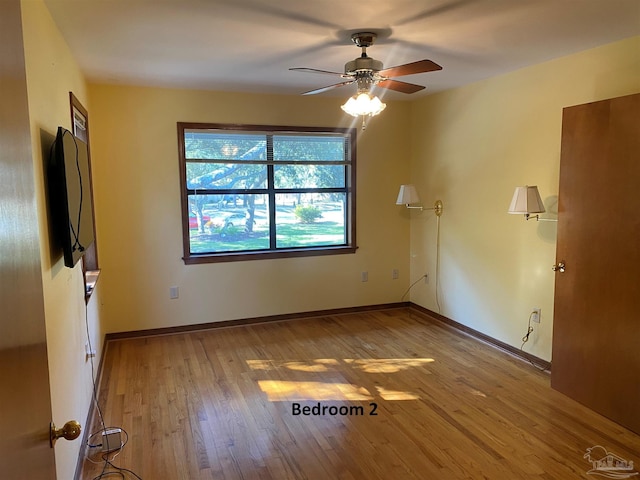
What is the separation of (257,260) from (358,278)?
3.97ft

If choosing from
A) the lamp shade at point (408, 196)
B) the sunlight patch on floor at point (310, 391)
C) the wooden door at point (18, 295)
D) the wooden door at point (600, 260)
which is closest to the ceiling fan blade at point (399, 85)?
the wooden door at point (600, 260)

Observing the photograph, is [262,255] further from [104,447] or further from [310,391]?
[104,447]

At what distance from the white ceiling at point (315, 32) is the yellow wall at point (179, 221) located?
23.1 inches

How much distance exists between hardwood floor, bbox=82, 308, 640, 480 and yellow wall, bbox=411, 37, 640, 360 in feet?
1.67

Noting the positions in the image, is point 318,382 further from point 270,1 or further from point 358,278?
point 270,1

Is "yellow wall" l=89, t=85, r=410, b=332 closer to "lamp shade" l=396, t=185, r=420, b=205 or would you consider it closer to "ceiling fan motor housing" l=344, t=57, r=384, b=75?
"lamp shade" l=396, t=185, r=420, b=205

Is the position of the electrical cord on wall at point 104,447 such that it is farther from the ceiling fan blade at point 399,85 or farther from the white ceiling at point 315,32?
the ceiling fan blade at point 399,85

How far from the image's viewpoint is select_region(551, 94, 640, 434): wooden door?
8.82ft

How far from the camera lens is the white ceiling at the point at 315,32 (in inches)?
91.2

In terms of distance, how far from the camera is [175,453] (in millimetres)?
2562

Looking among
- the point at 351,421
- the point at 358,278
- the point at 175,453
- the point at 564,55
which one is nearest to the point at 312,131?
the point at 358,278

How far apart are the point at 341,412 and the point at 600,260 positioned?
1915 millimetres

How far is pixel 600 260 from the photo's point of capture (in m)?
2.87

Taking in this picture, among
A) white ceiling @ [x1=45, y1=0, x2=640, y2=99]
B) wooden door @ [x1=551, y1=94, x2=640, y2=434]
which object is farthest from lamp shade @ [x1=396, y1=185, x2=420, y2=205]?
wooden door @ [x1=551, y1=94, x2=640, y2=434]
